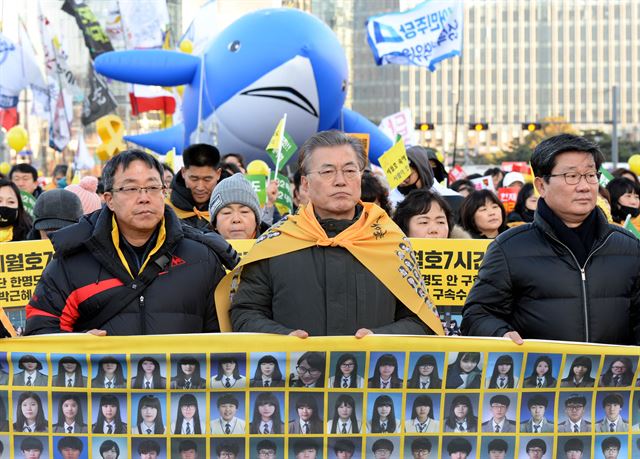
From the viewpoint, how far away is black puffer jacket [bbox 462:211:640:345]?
146 inches

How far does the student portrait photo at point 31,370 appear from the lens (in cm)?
338

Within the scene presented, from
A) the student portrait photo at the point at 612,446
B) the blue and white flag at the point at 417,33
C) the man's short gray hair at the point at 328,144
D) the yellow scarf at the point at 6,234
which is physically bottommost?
the student portrait photo at the point at 612,446

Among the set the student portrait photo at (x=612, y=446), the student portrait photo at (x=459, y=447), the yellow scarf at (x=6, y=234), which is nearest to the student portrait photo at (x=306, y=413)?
the student portrait photo at (x=459, y=447)

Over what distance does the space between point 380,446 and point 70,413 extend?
96 cm

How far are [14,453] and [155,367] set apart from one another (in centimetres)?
50

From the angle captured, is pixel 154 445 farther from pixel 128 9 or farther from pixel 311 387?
pixel 128 9

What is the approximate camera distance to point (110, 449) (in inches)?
131

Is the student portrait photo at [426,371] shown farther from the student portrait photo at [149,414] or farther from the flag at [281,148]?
the flag at [281,148]

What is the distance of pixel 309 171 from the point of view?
3.71 m

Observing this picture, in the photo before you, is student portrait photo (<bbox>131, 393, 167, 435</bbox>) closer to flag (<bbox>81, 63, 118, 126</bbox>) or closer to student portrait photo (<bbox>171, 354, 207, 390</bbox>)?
student portrait photo (<bbox>171, 354, 207, 390</bbox>)

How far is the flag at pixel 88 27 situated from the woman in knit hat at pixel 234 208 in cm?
1846

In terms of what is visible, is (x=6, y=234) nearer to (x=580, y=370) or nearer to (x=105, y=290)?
(x=105, y=290)

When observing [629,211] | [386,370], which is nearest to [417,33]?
[629,211]

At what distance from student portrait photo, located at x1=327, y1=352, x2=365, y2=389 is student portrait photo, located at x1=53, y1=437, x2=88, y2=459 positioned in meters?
0.78
